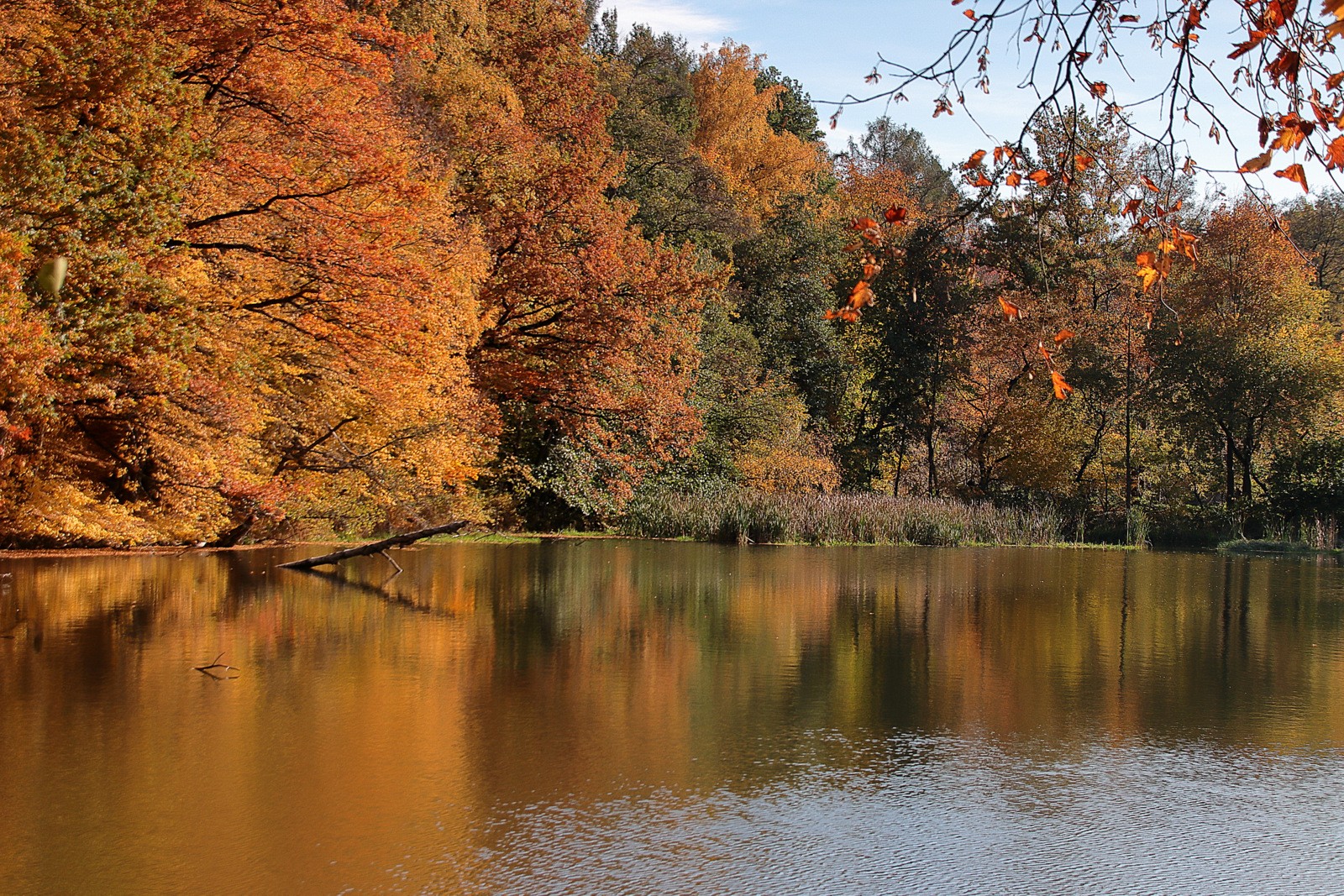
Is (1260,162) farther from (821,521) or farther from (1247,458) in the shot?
(1247,458)

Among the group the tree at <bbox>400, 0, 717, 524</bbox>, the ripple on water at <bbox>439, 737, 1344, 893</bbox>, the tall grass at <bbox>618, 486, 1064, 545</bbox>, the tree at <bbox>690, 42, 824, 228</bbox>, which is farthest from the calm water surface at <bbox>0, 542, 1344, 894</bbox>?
the tree at <bbox>690, 42, 824, 228</bbox>

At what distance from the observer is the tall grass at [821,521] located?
2270 centimetres

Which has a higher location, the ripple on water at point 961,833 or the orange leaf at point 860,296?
the orange leaf at point 860,296

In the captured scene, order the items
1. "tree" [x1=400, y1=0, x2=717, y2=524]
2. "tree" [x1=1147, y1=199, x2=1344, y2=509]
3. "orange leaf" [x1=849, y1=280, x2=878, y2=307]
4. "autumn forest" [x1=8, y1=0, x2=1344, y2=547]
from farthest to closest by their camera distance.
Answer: "tree" [x1=1147, y1=199, x2=1344, y2=509], "tree" [x1=400, y1=0, x2=717, y2=524], "autumn forest" [x1=8, y1=0, x2=1344, y2=547], "orange leaf" [x1=849, y1=280, x2=878, y2=307]

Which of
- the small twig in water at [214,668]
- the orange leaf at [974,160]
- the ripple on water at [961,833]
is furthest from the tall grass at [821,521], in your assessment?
the orange leaf at [974,160]

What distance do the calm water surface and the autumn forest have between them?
2.13m

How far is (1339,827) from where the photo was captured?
4.82 meters

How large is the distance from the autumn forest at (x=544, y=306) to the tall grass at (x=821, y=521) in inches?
26.8

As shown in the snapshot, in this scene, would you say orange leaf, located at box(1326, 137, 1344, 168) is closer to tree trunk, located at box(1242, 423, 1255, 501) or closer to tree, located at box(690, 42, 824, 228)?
tree trunk, located at box(1242, 423, 1255, 501)

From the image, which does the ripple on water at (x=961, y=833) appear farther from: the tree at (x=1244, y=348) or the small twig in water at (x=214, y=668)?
the tree at (x=1244, y=348)

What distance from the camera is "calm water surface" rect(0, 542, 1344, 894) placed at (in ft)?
14.1

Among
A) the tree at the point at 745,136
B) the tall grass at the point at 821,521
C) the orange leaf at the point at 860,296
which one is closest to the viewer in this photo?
the orange leaf at the point at 860,296

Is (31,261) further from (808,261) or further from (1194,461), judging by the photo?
(1194,461)

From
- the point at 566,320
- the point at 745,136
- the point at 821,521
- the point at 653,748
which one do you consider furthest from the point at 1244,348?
the point at 653,748
